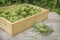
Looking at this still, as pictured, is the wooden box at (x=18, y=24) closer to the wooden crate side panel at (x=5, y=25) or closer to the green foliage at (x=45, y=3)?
the wooden crate side panel at (x=5, y=25)

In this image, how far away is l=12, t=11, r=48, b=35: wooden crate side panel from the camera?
122 cm

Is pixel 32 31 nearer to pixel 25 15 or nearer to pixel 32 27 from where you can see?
pixel 32 27

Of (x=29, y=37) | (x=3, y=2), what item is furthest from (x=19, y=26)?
(x=3, y=2)

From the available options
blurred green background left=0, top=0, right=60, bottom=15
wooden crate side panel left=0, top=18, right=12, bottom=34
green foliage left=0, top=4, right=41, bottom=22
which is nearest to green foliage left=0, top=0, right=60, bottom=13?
blurred green background left=0, top=0, right=60, bottom=15

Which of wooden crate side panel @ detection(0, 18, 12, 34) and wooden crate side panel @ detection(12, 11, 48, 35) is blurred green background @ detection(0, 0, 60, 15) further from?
wooden crate side panel @ detection(0, 18, 12, 34)

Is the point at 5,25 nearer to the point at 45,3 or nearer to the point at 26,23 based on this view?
the point at 26,23

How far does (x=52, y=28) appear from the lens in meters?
1.38

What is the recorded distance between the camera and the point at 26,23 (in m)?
1.33

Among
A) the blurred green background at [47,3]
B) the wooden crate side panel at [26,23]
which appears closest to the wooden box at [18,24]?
the wooden crate side panel at [26,23]

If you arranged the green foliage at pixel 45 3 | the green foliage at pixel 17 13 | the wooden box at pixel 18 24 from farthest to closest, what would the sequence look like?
the green foliage at pixel 45 3
the green foliage at pixel 17 13
the wooden box at pixel 18 24

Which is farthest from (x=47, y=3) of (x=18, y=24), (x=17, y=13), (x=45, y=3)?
(x=18, y=24)

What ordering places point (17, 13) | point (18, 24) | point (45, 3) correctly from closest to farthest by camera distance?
1. point (18, 24)
2. point (17, 13)
3. point (45, 3)

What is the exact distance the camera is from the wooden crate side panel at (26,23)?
1219mm

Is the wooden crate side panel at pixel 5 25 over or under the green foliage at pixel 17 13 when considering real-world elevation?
under
